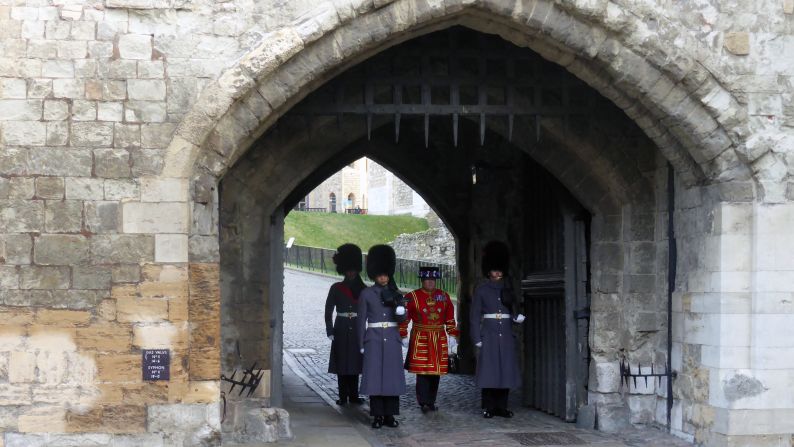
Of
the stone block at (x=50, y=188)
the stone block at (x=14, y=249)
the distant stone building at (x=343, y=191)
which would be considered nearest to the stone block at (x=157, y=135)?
the stone block at (x=50, y=188)

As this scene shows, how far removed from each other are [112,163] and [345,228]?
30805 millimetres

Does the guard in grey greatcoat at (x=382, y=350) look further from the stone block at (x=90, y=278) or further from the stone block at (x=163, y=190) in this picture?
the stone block at (x=90, y=278)

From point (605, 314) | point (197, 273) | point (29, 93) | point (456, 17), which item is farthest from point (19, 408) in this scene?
point (605, 314)

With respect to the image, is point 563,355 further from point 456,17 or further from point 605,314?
point 456,17

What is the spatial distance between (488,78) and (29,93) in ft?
10.6

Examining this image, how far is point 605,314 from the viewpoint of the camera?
8820mm

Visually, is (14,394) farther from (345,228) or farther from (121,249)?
(345,228)

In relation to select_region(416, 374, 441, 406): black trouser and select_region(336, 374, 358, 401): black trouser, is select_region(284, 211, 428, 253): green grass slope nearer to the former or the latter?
select_region(336, 374, 358, 401): black trouser

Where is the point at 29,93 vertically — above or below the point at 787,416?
above

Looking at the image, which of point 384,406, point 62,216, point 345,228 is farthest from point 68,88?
point 345,228

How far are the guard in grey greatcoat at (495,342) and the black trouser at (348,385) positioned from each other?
140 centimetres

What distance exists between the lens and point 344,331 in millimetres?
10336

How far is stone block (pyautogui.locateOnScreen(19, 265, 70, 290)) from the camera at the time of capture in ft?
22.4

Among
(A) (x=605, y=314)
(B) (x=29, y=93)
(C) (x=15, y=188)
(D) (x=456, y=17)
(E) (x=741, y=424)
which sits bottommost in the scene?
(E) (x=741, y=424)
